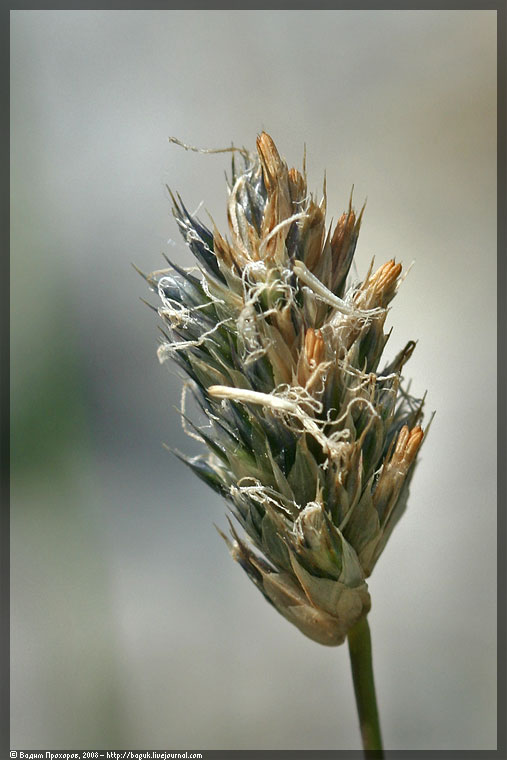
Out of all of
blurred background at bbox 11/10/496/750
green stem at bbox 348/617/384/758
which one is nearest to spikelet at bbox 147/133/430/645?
green stem at bbox 348/617/384/758

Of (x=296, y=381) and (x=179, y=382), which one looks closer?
(x=296, y=381)

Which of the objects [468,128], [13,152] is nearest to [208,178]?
[13,152]

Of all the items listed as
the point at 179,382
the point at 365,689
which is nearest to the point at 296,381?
the point at 365,689

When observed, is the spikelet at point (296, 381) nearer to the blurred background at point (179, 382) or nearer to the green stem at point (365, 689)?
the green stem at point (365, 689)

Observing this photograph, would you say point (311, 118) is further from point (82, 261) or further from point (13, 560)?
point (13, 560)

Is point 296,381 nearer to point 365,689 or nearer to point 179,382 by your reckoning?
point 365,689

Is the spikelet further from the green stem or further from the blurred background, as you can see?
the blurred background

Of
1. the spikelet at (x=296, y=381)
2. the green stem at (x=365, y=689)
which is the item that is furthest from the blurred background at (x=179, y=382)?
the spikelet at (x=296, y=381)
